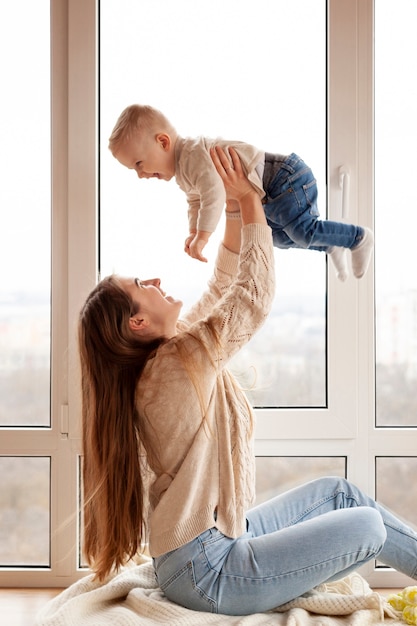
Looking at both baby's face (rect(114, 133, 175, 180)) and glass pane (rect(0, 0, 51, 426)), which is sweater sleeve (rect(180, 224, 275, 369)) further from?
glass pane (rect(0, 0, 51, 426))

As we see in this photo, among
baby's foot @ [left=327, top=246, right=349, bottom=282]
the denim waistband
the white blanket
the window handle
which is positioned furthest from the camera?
the window handle

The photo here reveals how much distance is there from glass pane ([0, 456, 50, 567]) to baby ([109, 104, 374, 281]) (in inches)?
38.9

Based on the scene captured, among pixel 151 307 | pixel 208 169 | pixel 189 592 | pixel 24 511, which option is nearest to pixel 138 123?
pixel 208 169

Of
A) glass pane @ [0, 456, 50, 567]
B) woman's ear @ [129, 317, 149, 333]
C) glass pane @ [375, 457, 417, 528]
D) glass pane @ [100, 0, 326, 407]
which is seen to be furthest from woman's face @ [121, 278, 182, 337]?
glass pane @ [375, 457, 417, 528]

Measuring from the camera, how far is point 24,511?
2.30m

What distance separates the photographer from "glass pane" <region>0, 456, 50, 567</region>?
2293 millimetres

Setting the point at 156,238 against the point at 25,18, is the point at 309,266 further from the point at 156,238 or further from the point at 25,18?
the point at 25,18

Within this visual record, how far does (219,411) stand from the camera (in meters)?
1.74

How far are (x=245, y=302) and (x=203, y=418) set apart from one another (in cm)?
29

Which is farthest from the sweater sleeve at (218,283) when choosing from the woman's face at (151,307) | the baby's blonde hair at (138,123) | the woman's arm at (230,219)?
the baby's blonde hair at (138,123)

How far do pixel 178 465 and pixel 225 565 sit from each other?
0.25 meters

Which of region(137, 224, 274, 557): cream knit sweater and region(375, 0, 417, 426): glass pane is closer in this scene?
region(137, 224, 274, 557): cream knit sweater

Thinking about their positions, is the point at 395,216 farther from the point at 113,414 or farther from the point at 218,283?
the point at 113,414

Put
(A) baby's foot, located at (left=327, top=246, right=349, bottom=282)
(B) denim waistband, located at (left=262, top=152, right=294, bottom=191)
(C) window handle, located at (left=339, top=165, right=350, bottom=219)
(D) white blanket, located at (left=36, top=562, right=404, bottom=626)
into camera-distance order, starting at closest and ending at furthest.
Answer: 1. (D) white blanket, located at (left=36, top=562, right=404, bottom=626)
2. (B) denim waistband, located at (left=262, top=152, right=294, bottom=191)
3. (A) baby's foot, located at (left=327, top=246, right=349, bottom=282)
4. (C) window handle, located at (left=339, top=165, right=350, bottom=219)
